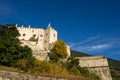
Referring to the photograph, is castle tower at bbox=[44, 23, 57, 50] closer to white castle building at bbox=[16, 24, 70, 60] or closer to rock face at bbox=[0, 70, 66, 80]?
white castle building at bbox=[16, 24, 70, 60]

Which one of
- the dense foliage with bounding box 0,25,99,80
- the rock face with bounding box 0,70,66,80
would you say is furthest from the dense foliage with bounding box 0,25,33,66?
the rock face with bounding box 0,70,66,80

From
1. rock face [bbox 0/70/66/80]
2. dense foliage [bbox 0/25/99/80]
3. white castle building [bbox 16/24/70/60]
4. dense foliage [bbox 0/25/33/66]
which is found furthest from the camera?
white castle building [bbox 16/24/70/60]

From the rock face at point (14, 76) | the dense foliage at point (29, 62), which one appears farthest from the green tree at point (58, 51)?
the rock face at point (14, 76)

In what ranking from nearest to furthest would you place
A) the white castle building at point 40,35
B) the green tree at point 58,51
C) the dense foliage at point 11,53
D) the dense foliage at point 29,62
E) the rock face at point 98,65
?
the dense foliage at point 29,62 < the dense foliage at point 11,53 < the rock face at point 98,65 < the green tree at point 58,51 < the white castle building at point 40,35

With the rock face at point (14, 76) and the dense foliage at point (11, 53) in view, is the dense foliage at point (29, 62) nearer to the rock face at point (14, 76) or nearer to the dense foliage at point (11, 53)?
the dense foliage at point (11, 53)

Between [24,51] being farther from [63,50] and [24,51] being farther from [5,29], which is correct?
[63,50]

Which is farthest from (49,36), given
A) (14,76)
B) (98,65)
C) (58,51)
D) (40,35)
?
(14,76)

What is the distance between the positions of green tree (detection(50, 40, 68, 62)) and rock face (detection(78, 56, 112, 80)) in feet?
13.8

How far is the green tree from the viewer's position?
42.5 meters

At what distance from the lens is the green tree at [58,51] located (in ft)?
139

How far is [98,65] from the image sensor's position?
4266 cm

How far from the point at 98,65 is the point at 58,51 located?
850 cm

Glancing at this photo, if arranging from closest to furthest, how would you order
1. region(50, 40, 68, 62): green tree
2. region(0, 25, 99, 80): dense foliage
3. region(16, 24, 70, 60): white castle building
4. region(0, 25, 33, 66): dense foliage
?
region(0, 25, 99, 80): dense foliage → region(0, 25, 33, 66): dense foliage → region(50, 40, 68, 62): green tree → region(16, 24, 70, 60): white castle building

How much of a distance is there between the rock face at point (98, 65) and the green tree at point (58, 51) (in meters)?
4.20
